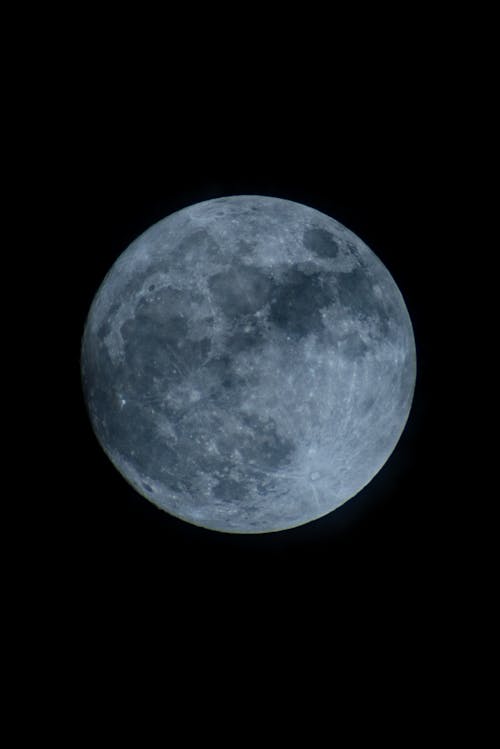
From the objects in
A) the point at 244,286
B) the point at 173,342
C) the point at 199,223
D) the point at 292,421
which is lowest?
the point at 292,421

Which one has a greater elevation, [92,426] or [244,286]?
[244,286]

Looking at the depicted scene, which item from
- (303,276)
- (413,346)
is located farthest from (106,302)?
(413,346)

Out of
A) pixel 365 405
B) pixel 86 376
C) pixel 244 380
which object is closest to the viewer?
pixel 244 380

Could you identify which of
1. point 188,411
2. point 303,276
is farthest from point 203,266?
point 188,411

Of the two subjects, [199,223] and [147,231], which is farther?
[147,231]

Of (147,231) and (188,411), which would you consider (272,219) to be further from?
(188,411)

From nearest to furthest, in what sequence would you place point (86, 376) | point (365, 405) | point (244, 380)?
point (244, 380)
point (365, 405)
point (86, 376)
